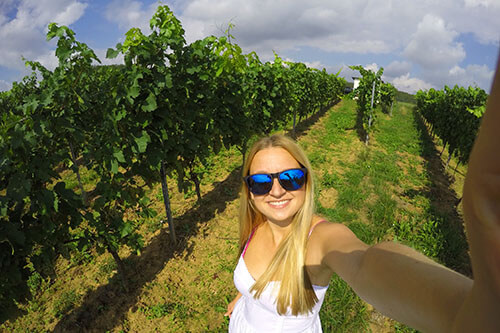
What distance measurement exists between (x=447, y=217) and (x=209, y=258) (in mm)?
5755

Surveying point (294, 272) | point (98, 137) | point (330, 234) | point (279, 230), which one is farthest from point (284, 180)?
point (98, 137)

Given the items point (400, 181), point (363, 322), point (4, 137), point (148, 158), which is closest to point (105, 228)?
point (148, 158)

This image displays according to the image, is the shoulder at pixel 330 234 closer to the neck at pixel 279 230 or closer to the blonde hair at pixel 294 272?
the blonde hair at pixel 294 272

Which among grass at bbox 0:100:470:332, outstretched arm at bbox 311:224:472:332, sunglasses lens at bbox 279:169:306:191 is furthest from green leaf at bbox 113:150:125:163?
outstretched arm at bbox 311:224:472:332

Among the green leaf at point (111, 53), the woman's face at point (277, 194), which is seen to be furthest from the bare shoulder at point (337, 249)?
the green leaf at point (111, 53)

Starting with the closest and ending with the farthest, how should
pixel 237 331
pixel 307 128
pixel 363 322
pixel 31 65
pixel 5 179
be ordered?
pixel 237 331 < pixel 5 179 < pixel 363 322 < pixel 31 65 < pixel 307 128

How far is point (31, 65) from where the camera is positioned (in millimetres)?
4109

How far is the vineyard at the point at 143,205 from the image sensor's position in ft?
8.98

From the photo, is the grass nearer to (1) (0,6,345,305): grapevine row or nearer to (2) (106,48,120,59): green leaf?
(1) (0,6,345,305): grapevine row

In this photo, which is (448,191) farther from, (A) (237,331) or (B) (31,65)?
(B) (31,65)

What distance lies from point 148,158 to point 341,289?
11.4 ft

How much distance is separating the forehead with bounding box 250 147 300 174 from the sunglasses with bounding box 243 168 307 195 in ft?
0.16

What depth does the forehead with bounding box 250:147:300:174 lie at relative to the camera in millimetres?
1957

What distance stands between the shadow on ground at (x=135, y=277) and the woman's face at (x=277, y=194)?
335 cm
